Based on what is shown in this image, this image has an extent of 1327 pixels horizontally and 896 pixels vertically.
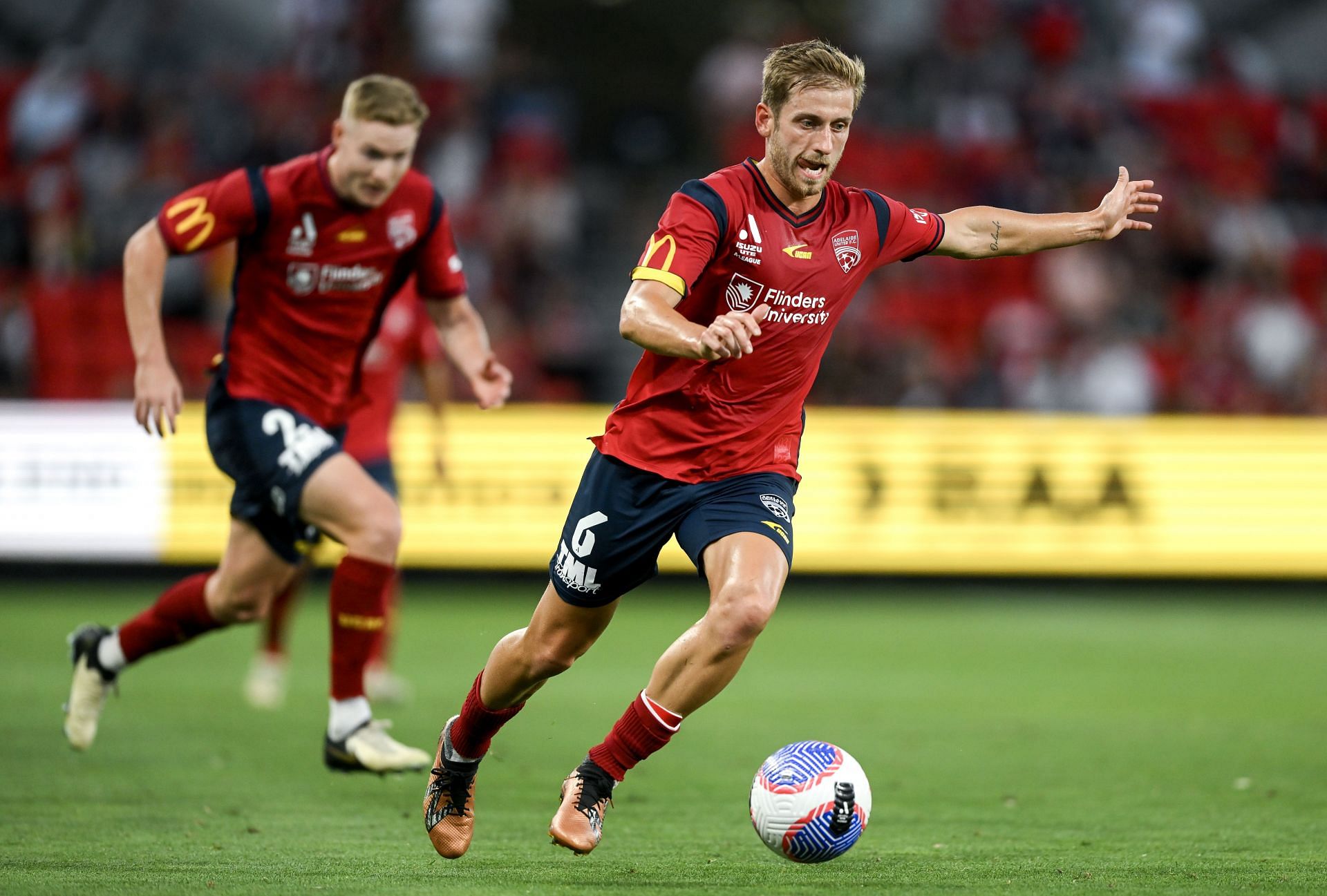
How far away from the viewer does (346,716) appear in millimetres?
6664

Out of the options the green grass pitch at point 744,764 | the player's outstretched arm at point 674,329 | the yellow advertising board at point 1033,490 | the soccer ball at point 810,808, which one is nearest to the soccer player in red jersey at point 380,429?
the green grass pitch at point 744,764

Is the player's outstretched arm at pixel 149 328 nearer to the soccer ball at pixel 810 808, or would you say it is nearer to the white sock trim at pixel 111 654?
the white sock trim at pixel 111 654

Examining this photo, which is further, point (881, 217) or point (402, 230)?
point (402, 230)

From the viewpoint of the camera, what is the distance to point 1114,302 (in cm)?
1686

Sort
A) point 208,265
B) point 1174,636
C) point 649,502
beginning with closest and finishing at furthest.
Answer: point 649,502, point 1174,636, point 208,265

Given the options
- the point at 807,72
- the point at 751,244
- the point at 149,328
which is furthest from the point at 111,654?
the point at 807,72

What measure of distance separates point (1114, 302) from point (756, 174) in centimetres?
1230

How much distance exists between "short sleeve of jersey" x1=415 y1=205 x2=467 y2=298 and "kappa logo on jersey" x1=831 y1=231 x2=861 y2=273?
7.13 ft

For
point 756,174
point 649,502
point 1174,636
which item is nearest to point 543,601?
point 649,502

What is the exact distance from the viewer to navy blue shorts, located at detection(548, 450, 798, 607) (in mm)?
5184

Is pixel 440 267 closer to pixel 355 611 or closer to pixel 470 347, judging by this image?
pixel 470 347

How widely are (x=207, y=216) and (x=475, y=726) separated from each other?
2.54 metres

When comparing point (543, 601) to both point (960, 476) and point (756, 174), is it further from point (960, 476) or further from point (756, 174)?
point (960, 476)

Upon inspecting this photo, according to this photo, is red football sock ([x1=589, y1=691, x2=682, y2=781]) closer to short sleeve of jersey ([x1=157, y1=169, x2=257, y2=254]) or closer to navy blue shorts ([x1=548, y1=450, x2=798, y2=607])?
navy blue shorts ([x1=548, y1=450, x2=798, y2=607])
